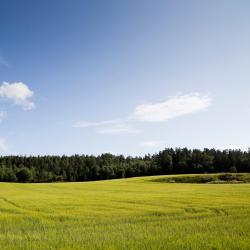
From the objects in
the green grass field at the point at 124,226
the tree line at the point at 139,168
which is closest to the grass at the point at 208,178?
the tree line at the point at 139,168

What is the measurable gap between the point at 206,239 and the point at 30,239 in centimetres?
816

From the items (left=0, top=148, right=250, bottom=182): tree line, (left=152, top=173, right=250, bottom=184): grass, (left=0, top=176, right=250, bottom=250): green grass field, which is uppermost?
(left=0, top=148, right=250, bottom=182): tree line

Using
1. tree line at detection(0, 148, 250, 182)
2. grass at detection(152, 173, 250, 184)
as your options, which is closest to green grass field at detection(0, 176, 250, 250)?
grass at detection(152, 173, 250, 184)

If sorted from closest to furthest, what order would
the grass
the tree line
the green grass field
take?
1. the green grass field
2. the grass
3. the tree line

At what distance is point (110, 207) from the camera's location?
103 ft

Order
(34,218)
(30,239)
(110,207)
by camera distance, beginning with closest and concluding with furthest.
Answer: (30,239) < (34,218) < (110,207)

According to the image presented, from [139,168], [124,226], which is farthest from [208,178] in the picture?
[124,226]

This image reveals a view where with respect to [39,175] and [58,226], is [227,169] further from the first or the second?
[58,226]

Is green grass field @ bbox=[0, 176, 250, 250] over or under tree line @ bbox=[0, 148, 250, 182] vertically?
under

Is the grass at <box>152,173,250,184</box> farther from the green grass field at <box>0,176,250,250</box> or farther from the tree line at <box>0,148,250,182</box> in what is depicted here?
the green grass field at <box>0,176,250,250</box>

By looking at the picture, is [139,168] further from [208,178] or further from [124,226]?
[124,226]

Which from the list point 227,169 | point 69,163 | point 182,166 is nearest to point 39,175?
point 69,163

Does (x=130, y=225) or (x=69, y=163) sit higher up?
(x=69, y=163)

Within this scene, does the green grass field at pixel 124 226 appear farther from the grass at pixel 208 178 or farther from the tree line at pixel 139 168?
the tree line at pixel 139 168
